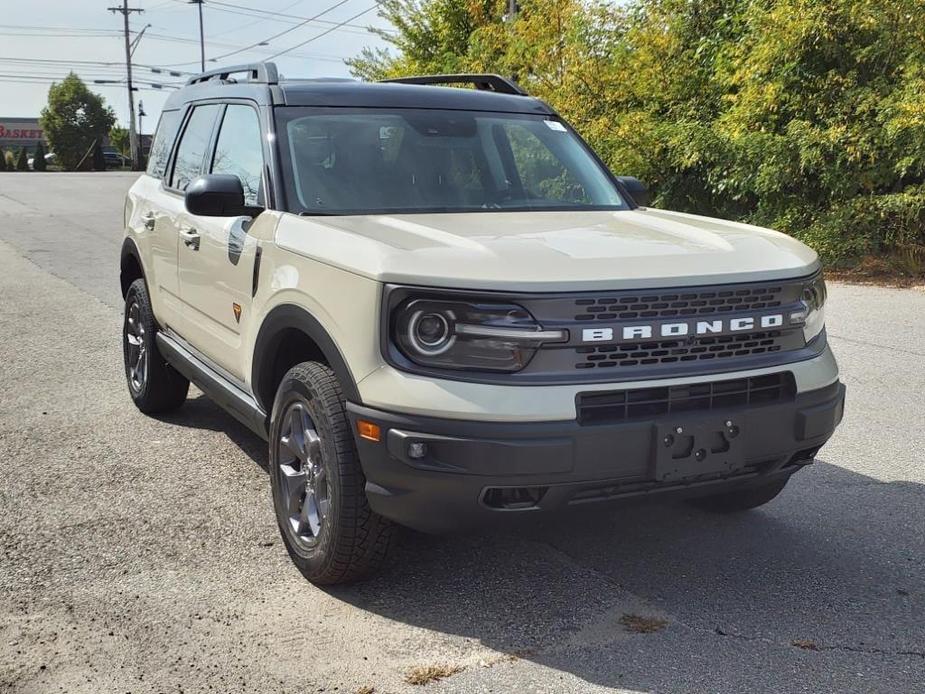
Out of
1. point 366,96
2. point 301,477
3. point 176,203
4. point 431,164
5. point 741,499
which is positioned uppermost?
point 366,96

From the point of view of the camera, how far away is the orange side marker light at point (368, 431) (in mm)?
3225

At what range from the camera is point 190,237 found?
16.1 feet

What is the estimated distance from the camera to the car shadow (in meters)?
3.20

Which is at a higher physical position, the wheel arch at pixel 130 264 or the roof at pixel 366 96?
the roof at pixel 366 96

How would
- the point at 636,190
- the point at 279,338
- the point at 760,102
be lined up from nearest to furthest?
the point at 279,338
the point at 636,190
the point at 760,102

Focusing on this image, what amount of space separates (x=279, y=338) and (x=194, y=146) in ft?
6.47

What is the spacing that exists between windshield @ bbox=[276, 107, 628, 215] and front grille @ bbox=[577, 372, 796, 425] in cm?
141

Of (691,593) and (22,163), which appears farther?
Result: (22,163)

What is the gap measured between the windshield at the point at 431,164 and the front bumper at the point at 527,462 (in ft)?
4.11

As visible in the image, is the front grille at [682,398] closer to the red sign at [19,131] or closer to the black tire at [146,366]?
the black tire at [146,366]

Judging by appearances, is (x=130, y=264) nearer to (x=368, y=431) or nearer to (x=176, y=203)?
(x=176, y=203)

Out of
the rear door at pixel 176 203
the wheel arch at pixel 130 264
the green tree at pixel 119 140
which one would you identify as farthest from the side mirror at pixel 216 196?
the green tree at pixel 119 140

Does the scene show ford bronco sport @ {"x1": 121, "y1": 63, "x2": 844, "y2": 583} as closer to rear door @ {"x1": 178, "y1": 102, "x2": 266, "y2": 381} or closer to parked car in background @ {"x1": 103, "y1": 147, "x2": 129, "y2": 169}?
rear door @ {"x1": 178, "y1": 102, "x2": 266, "y2": 381}

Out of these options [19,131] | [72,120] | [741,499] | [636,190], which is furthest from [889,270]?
[19,131]
